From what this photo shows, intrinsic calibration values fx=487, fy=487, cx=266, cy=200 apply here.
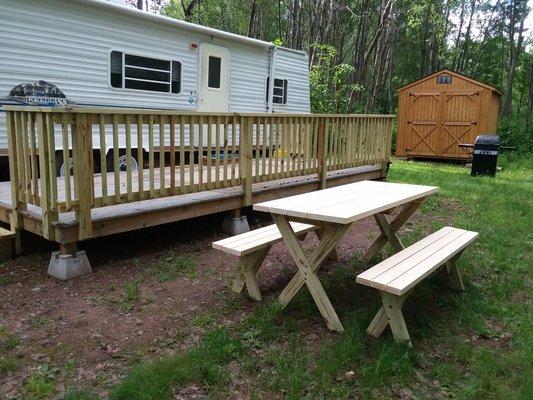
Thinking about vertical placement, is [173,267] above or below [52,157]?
below

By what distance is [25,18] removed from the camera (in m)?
6.28

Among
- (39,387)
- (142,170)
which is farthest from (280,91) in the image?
(39,387)

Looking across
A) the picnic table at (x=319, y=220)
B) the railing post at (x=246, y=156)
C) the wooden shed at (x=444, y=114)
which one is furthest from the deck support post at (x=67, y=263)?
the wooden shed at (x=444, y=114)

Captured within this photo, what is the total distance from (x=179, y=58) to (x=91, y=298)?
5.76 metres

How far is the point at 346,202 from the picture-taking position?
344cm

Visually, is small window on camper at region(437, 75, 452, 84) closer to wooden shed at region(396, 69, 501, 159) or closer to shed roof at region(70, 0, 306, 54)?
wooden shed at region(396, 69, 501, 159)

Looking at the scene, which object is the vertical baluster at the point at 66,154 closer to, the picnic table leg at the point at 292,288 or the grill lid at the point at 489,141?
the picnic table leg at the point at 292,288

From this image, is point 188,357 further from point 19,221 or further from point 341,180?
point 341,180

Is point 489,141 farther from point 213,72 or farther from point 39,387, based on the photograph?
point 39,387

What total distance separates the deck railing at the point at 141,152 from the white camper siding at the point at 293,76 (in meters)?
3.79

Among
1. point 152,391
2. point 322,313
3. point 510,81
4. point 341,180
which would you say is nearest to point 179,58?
point 341,180

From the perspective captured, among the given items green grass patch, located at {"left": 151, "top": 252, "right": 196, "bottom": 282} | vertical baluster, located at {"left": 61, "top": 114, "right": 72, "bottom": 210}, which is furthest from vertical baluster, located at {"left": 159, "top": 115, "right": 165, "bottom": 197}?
vertical baluster, located at {"left": 61, "top": 114, "right": 72, "bottom": 210}

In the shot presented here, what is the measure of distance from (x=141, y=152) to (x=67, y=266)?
111cm

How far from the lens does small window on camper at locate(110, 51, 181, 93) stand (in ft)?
24.6
